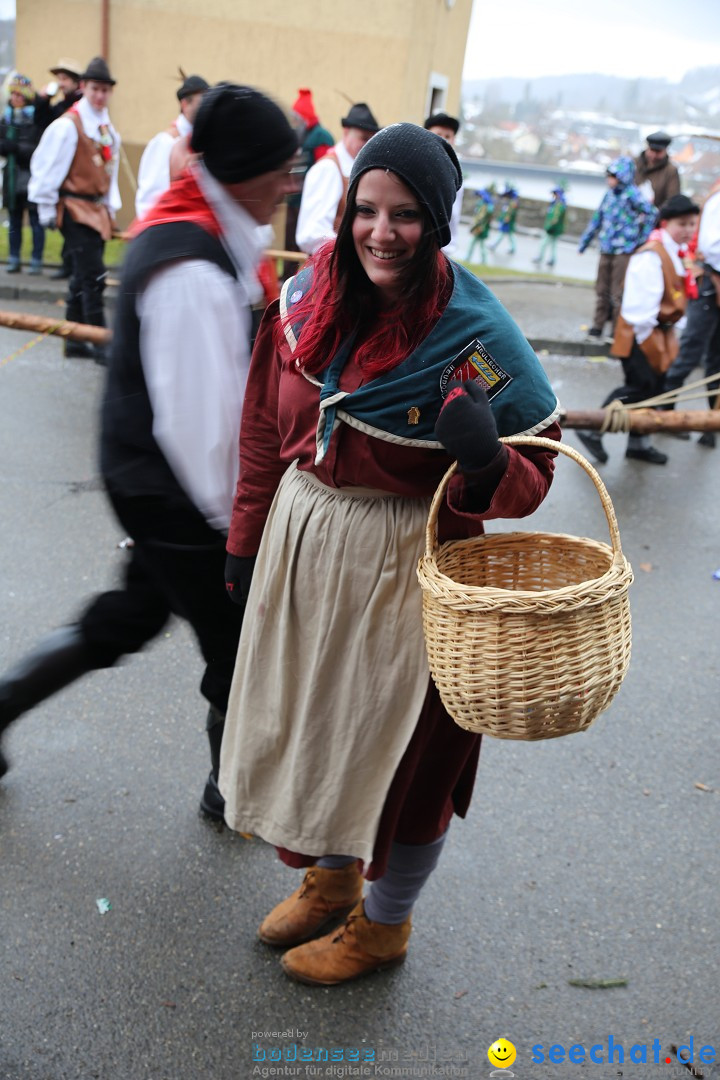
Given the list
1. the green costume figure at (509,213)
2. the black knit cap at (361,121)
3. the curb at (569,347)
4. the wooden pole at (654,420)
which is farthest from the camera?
the green costume figure at (509,213)

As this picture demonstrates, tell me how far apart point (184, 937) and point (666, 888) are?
4.52ft

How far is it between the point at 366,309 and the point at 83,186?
6.14 metres

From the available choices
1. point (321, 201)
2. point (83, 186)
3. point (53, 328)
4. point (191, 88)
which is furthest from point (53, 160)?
point (53, 328)

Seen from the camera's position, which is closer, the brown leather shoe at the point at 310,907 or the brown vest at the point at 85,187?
the brown leather shoe at the point at 310,907

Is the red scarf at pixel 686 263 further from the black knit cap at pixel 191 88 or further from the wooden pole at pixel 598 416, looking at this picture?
the black knit cap at pixel 191 88

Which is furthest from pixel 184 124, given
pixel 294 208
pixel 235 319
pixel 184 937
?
pixel 184 937

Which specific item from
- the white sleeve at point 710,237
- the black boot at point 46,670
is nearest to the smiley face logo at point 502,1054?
the black boot at point 46,670

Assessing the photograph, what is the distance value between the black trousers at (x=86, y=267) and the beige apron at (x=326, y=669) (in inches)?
230

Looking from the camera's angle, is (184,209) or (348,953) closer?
(184,209)

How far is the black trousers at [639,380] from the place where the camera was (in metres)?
6.46

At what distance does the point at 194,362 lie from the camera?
2.14 metres

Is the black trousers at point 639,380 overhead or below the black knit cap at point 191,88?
below

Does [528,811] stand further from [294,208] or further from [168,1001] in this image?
[294,208]

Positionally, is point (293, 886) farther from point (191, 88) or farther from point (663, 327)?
point (191, 88)
